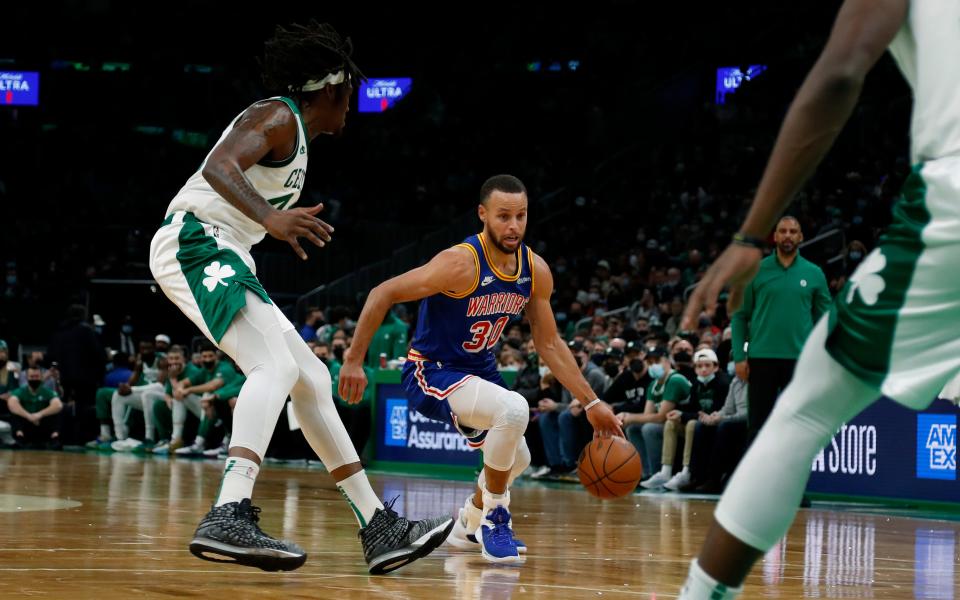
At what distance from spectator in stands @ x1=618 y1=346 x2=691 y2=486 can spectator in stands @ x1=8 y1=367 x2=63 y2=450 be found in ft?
30.7

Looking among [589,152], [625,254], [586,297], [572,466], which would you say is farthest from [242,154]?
[589,152]

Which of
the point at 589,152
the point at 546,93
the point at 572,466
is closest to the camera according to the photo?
the point at 572,466

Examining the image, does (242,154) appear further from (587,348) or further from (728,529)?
(587,348)

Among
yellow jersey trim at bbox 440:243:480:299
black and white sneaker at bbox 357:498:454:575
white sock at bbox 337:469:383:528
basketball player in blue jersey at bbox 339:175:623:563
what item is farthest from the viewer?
yellow jersey trim at bbox 440:243:480:299

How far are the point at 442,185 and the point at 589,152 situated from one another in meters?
3.68

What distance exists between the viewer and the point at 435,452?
14086 millimetres

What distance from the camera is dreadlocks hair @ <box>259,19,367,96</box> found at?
16.6 feet

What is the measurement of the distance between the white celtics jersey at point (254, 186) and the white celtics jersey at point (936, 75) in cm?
286

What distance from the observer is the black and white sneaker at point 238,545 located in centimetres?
432

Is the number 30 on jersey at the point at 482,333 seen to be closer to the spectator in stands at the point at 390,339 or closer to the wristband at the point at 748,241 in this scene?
the wristband at the point at 748,241

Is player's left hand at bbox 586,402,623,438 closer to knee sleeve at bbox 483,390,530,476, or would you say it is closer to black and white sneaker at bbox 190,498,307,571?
knee sleeve at bbox 483,390,530,476

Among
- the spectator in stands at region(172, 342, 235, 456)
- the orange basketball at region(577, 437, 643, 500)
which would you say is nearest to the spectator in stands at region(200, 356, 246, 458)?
the spectator in stands at region(172, 342, 235, 456)

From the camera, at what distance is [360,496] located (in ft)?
16.7

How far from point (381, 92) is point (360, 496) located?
3232 centimetres
